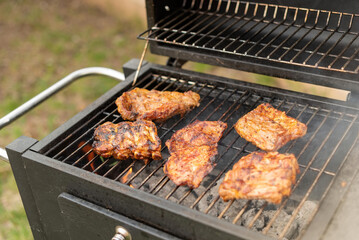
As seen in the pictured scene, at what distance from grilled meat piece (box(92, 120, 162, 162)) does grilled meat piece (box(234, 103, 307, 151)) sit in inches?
19.3

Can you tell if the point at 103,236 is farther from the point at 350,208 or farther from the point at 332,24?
the point at 332,24

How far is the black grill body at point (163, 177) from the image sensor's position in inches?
72.1

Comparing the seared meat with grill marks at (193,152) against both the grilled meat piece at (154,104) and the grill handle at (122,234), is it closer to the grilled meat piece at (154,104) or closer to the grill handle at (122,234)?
the grilled meat piece at (154,104)

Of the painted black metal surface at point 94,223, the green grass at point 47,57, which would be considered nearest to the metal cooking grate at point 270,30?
the painted black metal surface at point 94,223

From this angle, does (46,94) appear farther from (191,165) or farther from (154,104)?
(191,165)

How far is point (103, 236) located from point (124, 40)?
522 centimetres

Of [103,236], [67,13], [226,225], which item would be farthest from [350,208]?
[67,13]

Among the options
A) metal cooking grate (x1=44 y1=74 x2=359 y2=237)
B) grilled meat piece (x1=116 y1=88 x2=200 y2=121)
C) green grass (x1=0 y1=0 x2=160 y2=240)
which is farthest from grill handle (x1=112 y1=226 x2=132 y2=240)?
green grass (x1=0 y1=0 x2=160 y2=240)

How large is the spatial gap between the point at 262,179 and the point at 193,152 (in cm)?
46

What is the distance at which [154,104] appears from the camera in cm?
253

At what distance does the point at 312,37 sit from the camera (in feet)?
8.71

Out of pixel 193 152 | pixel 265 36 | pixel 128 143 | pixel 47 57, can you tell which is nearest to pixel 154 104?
pixel 128 143

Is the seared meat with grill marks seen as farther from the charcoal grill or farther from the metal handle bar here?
the metal handle bar

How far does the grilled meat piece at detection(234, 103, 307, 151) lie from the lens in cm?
222
